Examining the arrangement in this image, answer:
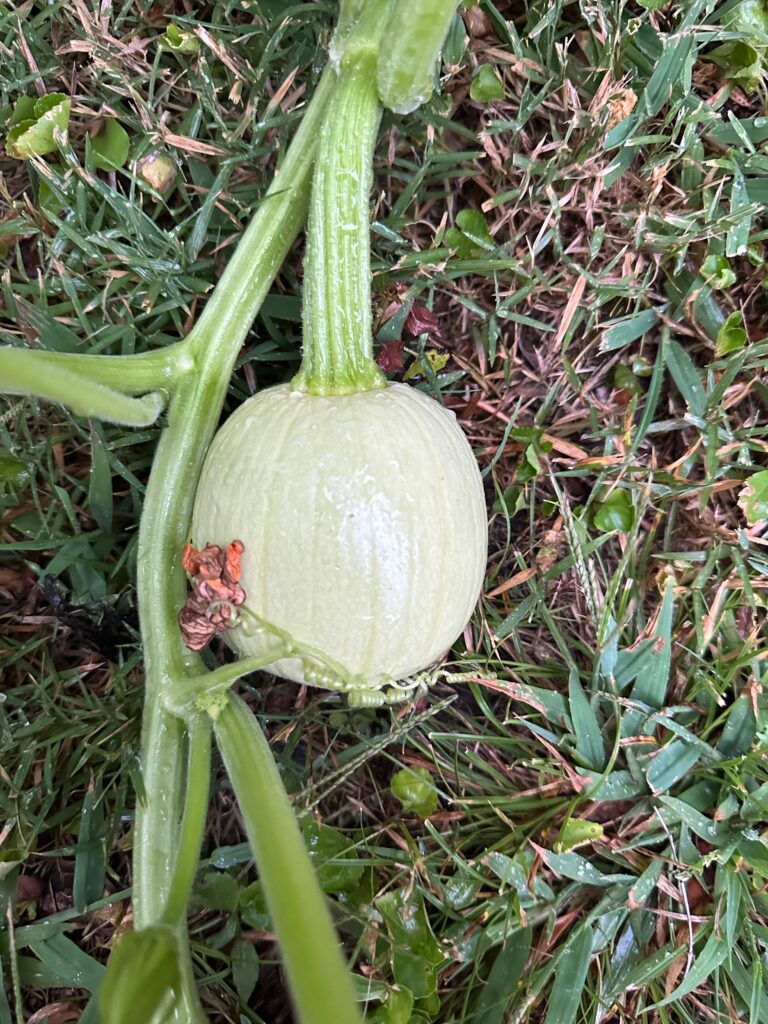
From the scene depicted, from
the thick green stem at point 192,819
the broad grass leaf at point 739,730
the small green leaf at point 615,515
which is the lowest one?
the broad grass leaf at point 739,730

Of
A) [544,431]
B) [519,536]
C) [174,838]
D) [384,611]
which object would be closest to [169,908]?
[174,838]

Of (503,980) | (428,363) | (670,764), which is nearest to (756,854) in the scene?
(670,764)

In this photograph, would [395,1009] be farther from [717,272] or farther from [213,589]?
[717,272]

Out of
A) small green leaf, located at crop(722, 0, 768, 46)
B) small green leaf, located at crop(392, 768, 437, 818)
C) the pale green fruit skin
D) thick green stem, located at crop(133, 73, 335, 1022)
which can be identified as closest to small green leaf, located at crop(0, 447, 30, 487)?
thick green stem, located at crop(133, 73, 335, 1022)

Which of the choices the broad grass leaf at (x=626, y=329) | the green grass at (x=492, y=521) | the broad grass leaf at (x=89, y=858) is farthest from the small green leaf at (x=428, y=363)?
the broad grass leaf at (x=89, y=858)

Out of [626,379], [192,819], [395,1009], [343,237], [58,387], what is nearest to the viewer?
[58,387]

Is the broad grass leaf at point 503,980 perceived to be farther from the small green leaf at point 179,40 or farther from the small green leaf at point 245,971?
the small green leaf at point 179,40

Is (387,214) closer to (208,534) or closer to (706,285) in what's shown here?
(706,285)
